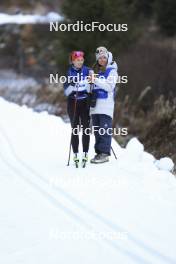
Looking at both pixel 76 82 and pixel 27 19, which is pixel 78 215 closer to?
pixel 76 82

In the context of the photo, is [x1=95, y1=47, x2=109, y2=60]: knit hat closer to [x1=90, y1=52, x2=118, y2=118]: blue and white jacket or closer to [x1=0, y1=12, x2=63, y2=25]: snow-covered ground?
[x1=90, y1=52, x2=118, y2=118]: blue and white jacket

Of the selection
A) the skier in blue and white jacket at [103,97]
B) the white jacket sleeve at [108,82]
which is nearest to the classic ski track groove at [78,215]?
the skier in blue and white jacket at [103,97]

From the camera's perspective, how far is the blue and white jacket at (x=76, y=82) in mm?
7953

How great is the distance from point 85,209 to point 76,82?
2.17 metres

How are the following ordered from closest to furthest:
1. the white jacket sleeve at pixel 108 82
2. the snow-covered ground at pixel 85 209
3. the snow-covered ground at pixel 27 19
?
the snow-covered ground at pixel 85 209, the white jacket sleeve at pixel 108 82, the snow-covered ground at pixel 27 19

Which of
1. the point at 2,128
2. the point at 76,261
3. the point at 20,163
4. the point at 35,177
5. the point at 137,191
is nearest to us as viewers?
the point at 76,261

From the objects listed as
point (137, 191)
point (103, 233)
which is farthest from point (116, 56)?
point (103, 233)

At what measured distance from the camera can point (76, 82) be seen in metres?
7.94

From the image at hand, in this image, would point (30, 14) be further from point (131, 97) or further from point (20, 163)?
point (20, 163)

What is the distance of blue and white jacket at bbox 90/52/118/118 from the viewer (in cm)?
797

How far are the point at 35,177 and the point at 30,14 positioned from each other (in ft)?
105

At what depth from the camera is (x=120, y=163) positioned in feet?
27.2

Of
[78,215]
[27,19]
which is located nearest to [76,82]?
[78,215]

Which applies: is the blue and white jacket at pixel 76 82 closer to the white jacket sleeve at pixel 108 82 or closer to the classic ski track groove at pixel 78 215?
the white jacket sleeve at pixel 108 82
